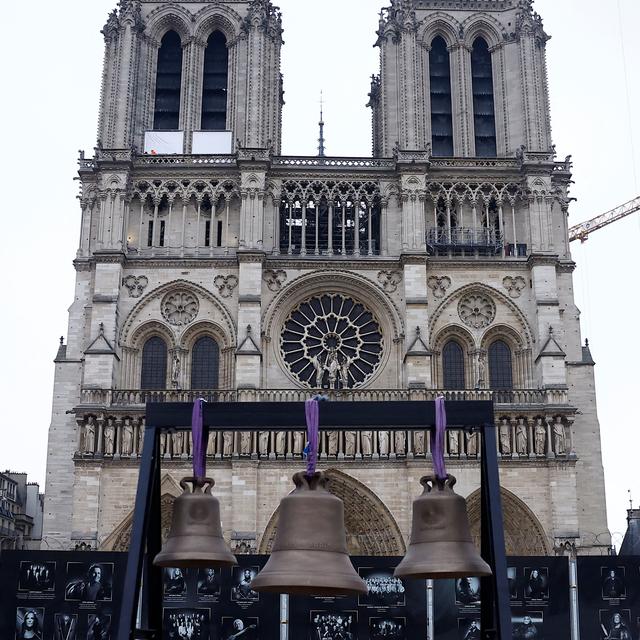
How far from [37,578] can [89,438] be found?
41.9ft

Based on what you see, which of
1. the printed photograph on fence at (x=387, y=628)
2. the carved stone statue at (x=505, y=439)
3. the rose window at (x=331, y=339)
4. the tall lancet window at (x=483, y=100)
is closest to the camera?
the printed photograph on fence at (x=387, y=628)

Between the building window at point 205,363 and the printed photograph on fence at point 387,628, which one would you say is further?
the building window at point 205,363

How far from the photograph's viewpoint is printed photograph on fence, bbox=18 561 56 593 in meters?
21.6

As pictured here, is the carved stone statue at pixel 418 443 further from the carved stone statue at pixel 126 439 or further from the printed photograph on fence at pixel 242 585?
the printed photograph on fence at pixel 242 585

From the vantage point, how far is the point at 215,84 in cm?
4044

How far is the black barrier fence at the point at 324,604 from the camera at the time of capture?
20844 millimetres

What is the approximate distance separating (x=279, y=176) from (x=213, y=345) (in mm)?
6634

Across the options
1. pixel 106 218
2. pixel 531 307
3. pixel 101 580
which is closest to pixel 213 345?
pixel 106 218

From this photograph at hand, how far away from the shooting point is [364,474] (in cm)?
3409

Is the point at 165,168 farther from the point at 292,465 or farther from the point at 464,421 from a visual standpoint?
the point at 464,421

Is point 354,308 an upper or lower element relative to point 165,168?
lower

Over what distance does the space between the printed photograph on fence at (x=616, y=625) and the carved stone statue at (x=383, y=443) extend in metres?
13.8

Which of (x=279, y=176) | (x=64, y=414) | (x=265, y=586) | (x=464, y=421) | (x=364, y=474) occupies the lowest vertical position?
(x=265, y=586)

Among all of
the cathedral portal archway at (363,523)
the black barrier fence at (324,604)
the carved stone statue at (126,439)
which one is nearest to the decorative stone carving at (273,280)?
the carved stone statue at (126,439)
